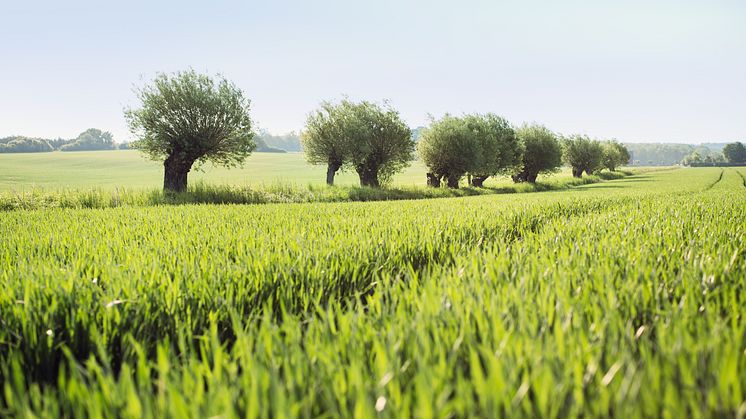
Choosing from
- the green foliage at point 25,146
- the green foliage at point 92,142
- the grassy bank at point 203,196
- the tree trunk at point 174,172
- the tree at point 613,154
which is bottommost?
the grassy bank at point 203,196

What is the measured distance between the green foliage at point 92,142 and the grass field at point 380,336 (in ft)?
595

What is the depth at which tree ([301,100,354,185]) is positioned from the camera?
3281 cm

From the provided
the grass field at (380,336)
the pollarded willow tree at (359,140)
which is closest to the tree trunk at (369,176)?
the pollarded willow tree at (359,140)

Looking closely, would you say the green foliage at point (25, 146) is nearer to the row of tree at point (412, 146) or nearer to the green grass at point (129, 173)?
the green grass at point (129, 173)

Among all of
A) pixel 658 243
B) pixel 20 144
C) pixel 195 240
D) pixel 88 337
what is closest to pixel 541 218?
pixel 658 243

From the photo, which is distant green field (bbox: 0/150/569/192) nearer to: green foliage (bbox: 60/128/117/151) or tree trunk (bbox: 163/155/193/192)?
tree trunk (bbox: 163/155/193/192)

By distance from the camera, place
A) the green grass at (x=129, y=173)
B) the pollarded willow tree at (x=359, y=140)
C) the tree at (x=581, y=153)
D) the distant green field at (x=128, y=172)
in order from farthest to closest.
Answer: the tree at (x=581, y=153) → the distant green field at (x=128, y=172) → the green grass at (x=129, y=173) → the pollarded willow tree at (x=359, y=140)

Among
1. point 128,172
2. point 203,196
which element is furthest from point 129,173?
point 203,196

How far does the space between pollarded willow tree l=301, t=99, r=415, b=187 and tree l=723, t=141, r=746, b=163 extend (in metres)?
230

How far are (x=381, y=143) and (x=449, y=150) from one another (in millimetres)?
7674

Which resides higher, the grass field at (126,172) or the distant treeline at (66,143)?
the distant treeline at (66,143)

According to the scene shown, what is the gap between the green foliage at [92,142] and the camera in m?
150

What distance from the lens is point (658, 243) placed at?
3557mm

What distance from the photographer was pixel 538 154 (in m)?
53.1
